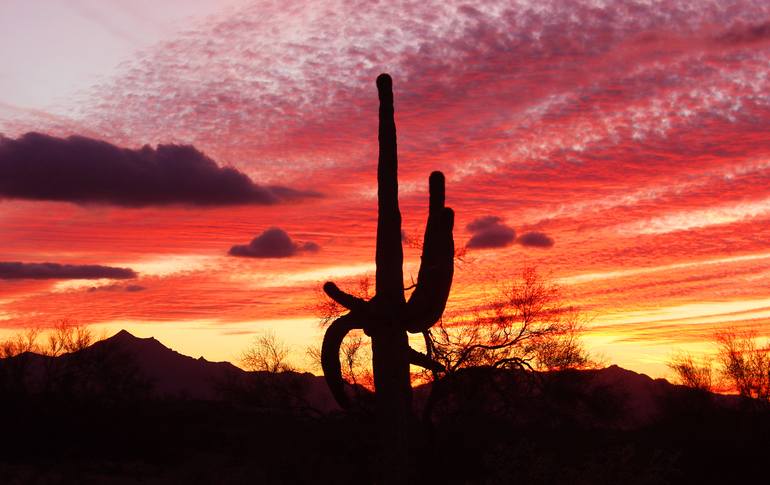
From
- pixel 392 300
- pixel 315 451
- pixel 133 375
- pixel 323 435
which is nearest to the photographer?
pixel 392 300

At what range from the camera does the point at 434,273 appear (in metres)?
14.0

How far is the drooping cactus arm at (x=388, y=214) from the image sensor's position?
15.2 meters

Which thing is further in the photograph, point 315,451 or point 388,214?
point 315,451

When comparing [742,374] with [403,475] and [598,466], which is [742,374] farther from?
[403,475]

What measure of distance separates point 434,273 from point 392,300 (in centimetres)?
140

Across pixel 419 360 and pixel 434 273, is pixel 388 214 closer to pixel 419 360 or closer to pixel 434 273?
pixel 434 273

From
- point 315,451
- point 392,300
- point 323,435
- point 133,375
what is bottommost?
point 315,451

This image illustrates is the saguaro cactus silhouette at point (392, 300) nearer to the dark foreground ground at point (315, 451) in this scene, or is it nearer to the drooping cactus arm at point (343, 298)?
the drooping cactus arm at point (343, 298)

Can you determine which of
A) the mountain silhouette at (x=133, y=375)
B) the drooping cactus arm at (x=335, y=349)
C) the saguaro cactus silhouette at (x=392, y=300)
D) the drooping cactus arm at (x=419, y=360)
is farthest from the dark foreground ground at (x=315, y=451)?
the saguaro cactus silhouette at (x=392, y=300)

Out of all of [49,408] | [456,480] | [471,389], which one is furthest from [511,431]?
[49,408]

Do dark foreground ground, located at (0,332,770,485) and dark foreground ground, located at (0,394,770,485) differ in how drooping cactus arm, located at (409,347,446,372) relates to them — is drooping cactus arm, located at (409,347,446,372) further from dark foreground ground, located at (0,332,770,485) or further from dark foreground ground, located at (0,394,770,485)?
dark foreground ground, located at (0,394,770,485)

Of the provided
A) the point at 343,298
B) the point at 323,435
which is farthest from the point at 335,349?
the point at 323,435

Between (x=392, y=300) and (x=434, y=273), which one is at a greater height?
(x=434, y=273)

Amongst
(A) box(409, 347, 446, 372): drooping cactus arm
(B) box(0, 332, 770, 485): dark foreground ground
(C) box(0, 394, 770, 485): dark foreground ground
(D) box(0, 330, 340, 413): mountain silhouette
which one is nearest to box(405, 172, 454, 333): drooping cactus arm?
(A) box(409, 347, 446, 372): drooping cactus arm
